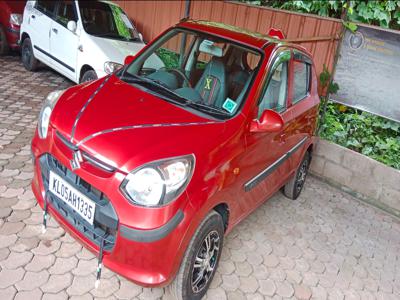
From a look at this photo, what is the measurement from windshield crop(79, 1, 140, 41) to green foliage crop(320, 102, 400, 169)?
3.47 metres

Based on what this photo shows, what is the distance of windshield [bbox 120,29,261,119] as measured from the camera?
A: 117 inches

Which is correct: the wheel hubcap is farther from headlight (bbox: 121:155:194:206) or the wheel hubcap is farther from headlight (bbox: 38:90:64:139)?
headlight (bbox: 38:90:64:139)

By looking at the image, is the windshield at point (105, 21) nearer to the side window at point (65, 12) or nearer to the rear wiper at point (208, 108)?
the side window at point (65, 12)

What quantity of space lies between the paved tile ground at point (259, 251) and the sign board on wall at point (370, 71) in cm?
124

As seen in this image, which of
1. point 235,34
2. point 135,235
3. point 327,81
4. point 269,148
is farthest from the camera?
point 327,81

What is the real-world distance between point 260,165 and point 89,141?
1.41 meters

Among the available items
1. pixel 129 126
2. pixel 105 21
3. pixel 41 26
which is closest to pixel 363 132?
pixel 129 126

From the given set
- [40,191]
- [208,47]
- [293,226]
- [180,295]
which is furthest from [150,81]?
[293,226]

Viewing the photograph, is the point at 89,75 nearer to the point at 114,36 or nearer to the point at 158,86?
the point at 114,36

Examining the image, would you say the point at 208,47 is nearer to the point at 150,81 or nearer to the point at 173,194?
the point at 150,81

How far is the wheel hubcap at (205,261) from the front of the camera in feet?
8.44

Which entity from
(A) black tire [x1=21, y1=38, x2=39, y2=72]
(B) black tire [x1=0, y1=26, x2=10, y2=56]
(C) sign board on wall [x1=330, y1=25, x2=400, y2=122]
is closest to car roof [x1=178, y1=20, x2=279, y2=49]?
(C) sign board on wall [x1=330, y1=25, x2=400, y2=122]

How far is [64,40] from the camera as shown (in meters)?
6.00

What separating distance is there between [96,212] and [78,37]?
4.26 meters
